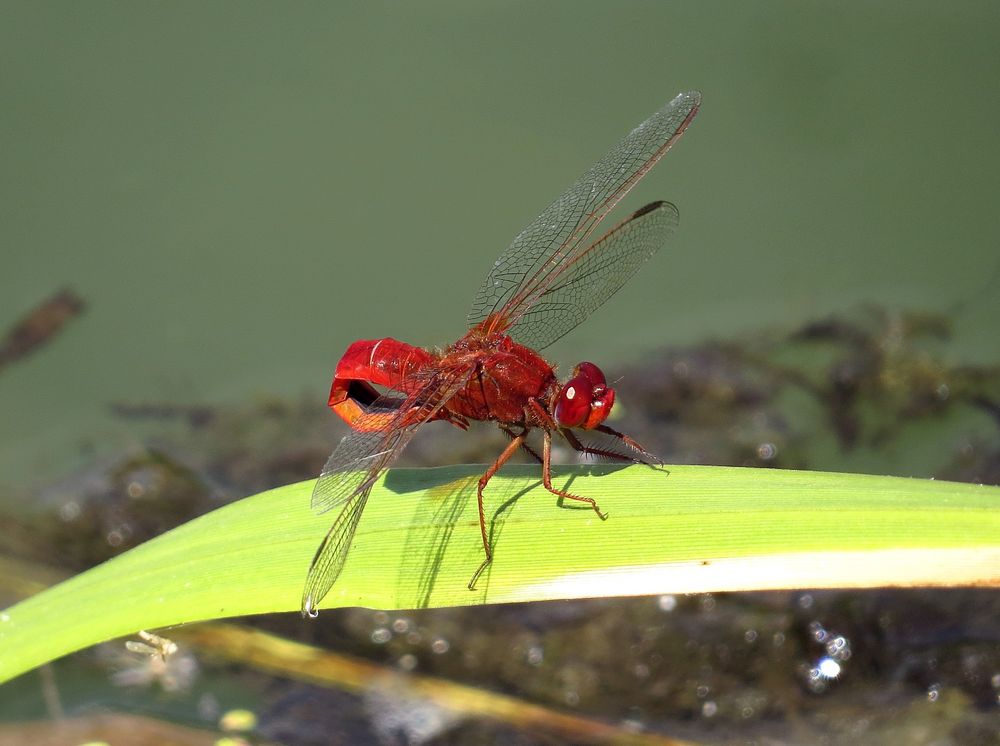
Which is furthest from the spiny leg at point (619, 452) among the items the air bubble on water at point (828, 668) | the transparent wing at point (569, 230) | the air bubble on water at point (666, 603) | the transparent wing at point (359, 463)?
the air bubble on water at point (828, 668)

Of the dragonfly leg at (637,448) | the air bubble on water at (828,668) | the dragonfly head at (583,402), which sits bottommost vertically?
the air bubble on water at (828,668)

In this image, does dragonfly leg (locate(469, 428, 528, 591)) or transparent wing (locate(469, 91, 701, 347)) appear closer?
dragonfly leg (locate(469, 428, 528, 591))

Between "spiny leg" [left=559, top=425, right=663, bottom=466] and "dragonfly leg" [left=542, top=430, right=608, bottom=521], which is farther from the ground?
"dragonfly leg" [left=542, top=430, right=608, bottom=521]

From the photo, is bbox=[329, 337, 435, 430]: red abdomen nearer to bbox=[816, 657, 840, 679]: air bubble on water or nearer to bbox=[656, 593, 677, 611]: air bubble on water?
bbox=[656, 593, 677, 611]: air bubble on water

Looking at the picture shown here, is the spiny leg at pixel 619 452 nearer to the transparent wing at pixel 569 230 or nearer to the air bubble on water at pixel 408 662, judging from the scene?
the transparent wing at pixel 569 230

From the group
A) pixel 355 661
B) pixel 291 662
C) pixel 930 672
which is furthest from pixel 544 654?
pixel 930 672

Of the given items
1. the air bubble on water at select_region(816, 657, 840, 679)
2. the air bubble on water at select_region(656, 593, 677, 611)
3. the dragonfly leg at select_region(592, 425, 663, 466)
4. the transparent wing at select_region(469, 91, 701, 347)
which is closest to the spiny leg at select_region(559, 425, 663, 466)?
the dragonfly leg at select_region(592, 425, 663, 466)

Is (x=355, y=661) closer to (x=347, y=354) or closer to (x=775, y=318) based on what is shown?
(x=347, y=354)

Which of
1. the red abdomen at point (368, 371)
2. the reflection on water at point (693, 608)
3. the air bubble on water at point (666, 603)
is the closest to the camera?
the red abdomen at point (368, 371)

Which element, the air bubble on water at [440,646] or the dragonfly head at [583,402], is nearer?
the dragonfly head at [583,402]
